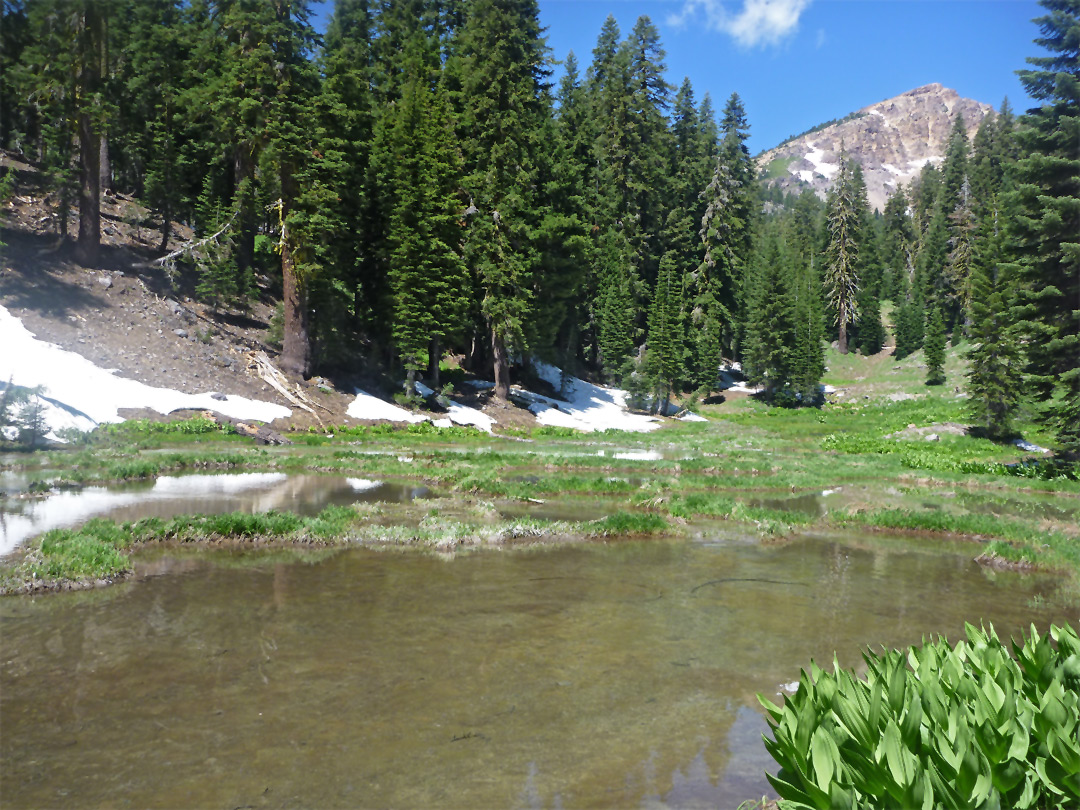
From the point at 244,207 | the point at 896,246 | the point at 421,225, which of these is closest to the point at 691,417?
the point at 421,225

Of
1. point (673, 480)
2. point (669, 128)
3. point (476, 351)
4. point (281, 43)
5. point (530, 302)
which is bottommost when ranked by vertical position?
point (673, 480)

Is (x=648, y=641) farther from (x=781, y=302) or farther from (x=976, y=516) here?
(x=781, y=302)

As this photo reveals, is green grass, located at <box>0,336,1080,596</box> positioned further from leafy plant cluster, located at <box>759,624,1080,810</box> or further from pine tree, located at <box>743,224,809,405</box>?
pine tree, located at <box>743,224,809,405</box>

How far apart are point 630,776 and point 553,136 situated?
164ft

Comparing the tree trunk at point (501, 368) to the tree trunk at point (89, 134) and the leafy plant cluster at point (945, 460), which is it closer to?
the leafy plant cluster at point (945, 460)

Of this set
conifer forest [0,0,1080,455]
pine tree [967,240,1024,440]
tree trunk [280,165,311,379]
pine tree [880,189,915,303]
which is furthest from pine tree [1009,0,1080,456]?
pine tree [880,189,915,303]

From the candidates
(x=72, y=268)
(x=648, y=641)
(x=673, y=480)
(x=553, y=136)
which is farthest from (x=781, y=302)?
(x=648, y=641)

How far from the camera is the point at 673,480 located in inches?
982

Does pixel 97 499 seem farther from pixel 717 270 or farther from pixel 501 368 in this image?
pixel 717 270

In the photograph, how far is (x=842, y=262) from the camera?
8819 centimetres

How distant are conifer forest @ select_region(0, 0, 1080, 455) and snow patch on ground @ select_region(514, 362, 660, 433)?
190cm

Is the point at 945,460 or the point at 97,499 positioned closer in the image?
the point at 97,499

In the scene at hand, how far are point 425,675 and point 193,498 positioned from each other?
12387 millimetres

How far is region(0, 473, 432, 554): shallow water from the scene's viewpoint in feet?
46.0
